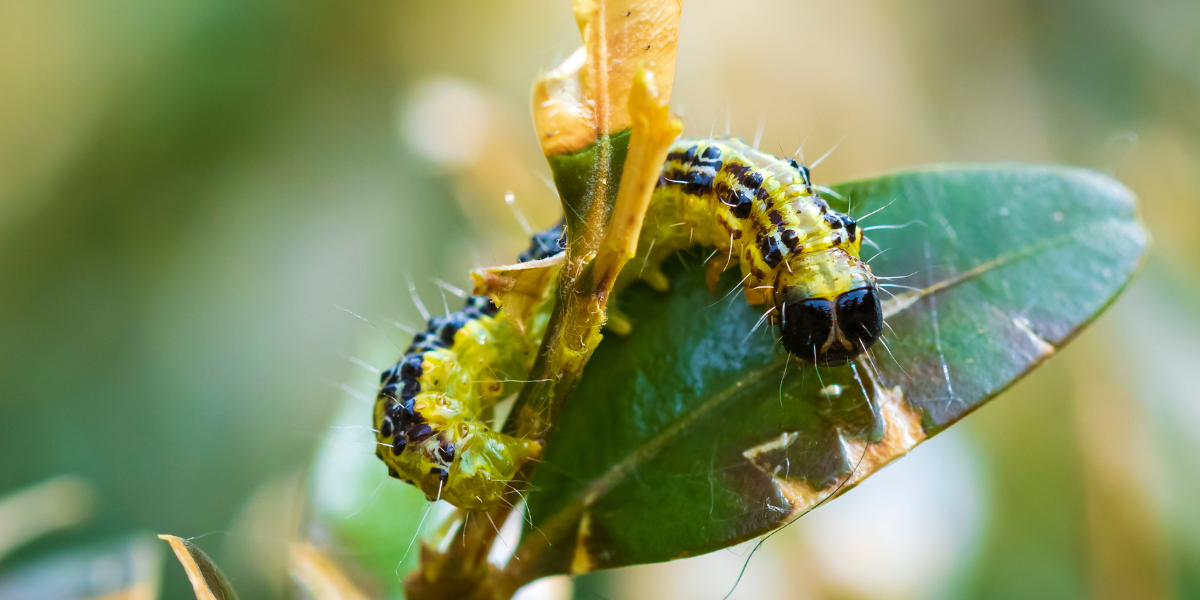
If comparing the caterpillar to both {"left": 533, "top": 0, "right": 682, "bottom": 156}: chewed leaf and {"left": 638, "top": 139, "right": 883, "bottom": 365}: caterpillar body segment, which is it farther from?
{"left": 533, "top": 0, "right": 682, "bottom": 156}: chewed leaf

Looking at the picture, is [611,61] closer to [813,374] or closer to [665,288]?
[665,288]

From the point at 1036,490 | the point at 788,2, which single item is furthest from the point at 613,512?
the point at 788,2

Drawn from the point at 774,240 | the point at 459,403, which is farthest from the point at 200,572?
the point at 774,240

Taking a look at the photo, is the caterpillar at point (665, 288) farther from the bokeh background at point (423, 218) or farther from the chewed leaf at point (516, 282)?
the bokeh background at point (423, 218)

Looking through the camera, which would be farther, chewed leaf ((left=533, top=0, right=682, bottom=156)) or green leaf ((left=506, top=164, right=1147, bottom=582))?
green leaf ((left=506, top=164, right=1147, bottom=582))

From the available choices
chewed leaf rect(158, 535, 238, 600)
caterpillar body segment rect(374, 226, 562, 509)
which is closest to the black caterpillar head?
caterpillar body segment rect(374, 226, 562, 509)

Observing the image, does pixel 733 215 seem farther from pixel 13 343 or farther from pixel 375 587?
pixel 13 343

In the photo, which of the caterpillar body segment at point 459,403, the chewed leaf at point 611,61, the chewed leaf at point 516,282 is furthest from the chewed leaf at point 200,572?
the chewed leaf at point 611,61
